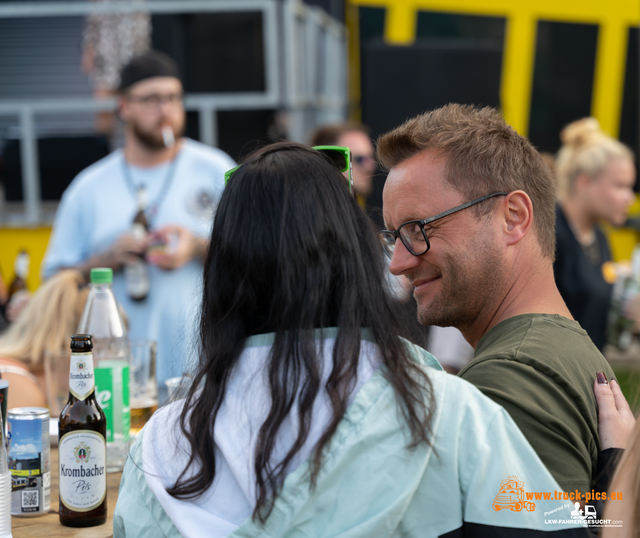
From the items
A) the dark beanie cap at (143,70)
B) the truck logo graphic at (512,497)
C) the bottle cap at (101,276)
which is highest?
the dark beanie cap at (143,70)

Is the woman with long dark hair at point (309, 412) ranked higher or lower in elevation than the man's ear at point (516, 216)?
lower

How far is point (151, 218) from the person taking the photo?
361 centimetres

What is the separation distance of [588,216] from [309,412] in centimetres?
346

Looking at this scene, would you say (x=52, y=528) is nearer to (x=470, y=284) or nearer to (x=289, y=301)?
(x=289, y=301)

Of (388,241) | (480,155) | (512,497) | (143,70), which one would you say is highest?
(143,70)

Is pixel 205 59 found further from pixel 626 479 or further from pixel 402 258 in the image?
pixel 626 479

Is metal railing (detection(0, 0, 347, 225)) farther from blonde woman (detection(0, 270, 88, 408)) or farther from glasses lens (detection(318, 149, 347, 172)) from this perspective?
glasses lens (detection(318, 149, 347, 172))

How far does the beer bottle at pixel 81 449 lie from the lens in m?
1.38

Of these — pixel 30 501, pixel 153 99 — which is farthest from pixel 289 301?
pixel 153 99

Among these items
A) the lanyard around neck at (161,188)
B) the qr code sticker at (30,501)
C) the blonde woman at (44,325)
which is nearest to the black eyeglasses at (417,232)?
the qr code sticker at (30,501)

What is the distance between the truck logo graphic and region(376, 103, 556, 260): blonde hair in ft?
2.16

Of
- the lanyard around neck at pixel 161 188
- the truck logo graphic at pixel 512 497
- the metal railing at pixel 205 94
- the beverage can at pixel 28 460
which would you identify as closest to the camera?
the truck logo graphic at pixel 512 497

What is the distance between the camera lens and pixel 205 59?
5.97 m

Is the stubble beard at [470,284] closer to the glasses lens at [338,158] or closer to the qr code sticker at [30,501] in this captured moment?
the glasses lens at [338,158]
